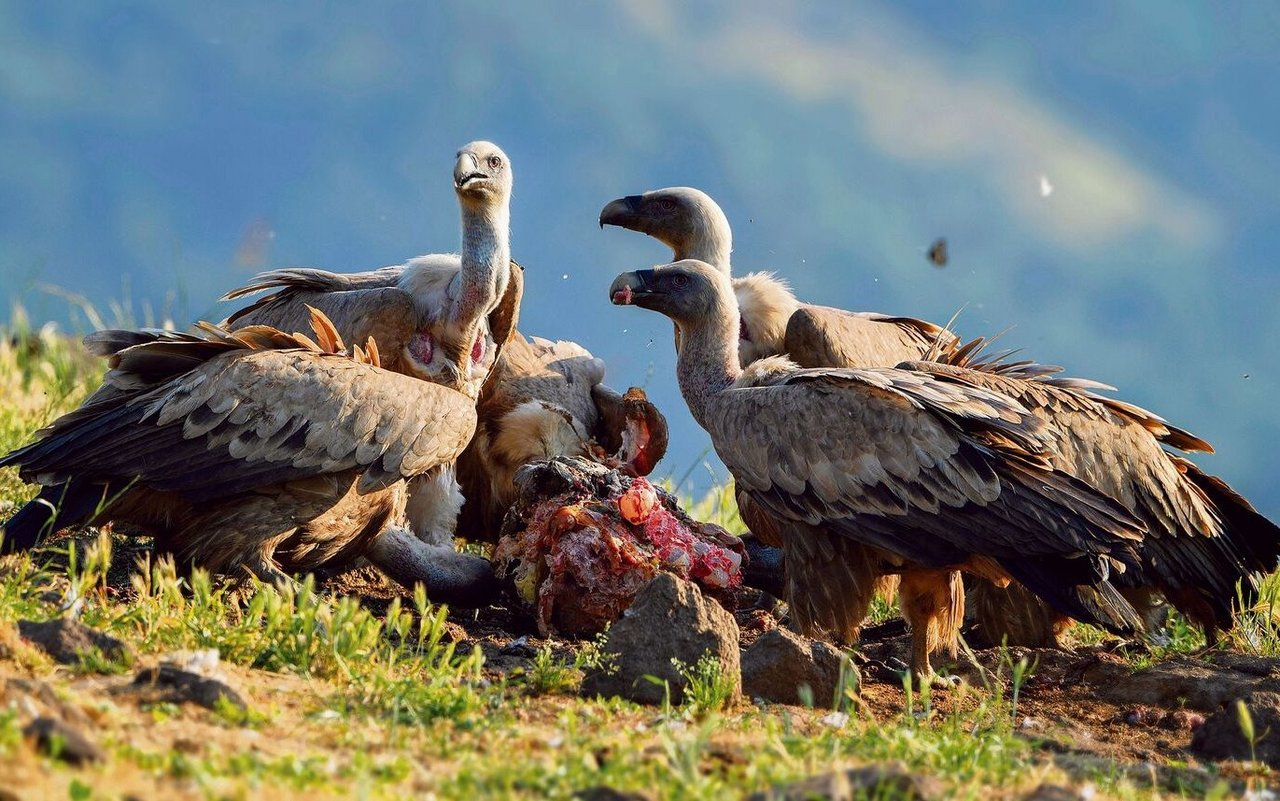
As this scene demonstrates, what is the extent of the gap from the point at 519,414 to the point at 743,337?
4.50ft

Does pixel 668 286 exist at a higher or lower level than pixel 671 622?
higher

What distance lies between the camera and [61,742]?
2820 mm

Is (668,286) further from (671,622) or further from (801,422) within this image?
(671,622)

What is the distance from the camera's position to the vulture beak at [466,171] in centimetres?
702

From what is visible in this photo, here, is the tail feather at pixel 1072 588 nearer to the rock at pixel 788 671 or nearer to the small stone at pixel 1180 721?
the small stone at pixel 1180 721

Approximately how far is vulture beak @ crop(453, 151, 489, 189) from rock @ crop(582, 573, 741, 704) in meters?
3.04

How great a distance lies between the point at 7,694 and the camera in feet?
10.4

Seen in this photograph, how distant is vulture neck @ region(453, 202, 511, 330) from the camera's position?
7.09 meters

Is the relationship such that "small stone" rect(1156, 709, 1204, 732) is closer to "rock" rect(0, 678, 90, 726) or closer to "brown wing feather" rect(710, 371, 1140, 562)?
"brown wing feather" rect(710, 371, 1140, 562)

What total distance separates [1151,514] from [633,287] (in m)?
2.56

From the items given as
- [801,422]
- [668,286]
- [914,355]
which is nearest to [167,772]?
[801,422]

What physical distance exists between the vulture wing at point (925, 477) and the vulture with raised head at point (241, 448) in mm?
1347

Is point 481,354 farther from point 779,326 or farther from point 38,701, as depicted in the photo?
point 38,701

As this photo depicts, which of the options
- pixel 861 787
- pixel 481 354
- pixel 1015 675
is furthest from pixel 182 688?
→ pixel 481 354
